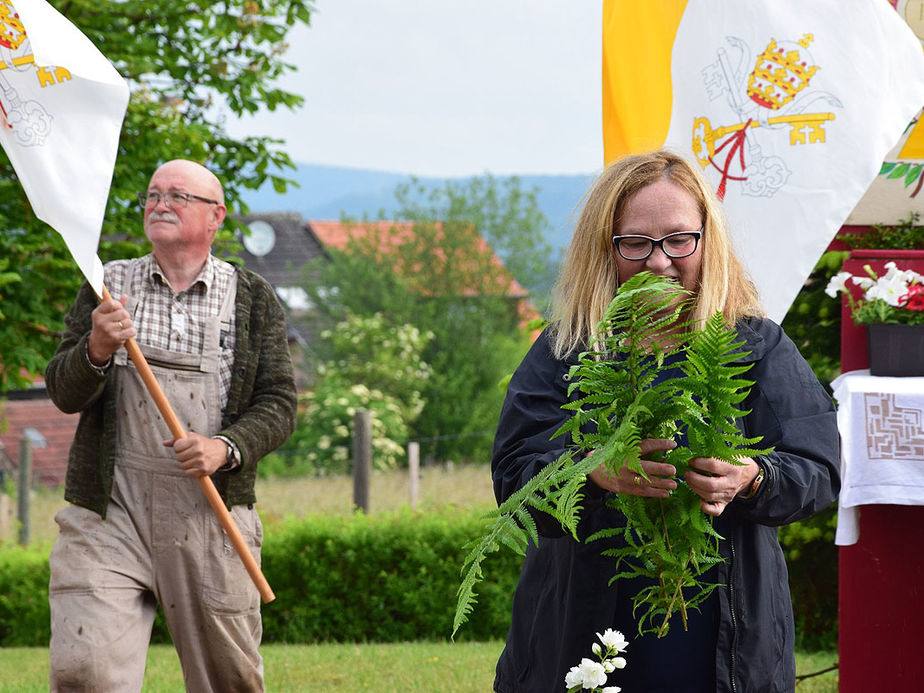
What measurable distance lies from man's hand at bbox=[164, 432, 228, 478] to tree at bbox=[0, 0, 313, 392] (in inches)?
174

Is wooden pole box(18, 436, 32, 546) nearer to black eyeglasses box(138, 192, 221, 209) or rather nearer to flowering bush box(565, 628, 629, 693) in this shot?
black eyeglasses box(138, 192, 221, 209)

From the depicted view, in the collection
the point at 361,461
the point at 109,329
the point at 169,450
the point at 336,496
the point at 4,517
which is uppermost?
the point at 109,329

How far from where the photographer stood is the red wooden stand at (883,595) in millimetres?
4516

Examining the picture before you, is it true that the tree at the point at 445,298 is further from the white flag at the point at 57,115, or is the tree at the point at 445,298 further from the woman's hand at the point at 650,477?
the woman's hand at the point at 650,477

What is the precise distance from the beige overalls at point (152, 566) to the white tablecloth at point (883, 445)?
1.96 meters

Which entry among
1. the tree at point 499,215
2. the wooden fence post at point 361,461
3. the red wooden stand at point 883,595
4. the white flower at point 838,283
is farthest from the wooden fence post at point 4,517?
the tree at point 499,215

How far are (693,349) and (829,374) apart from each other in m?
4.90

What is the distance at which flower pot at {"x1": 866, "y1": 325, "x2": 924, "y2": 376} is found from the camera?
4.27 meters

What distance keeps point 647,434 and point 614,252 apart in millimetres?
538

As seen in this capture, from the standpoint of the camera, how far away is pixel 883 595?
4.57 metres

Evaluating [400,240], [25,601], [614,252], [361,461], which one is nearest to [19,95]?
[614,252]

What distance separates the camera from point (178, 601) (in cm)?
402

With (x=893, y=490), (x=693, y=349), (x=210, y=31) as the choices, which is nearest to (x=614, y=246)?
(x=693, y=349)

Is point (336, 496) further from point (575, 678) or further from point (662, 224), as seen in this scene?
point (575, 678)
